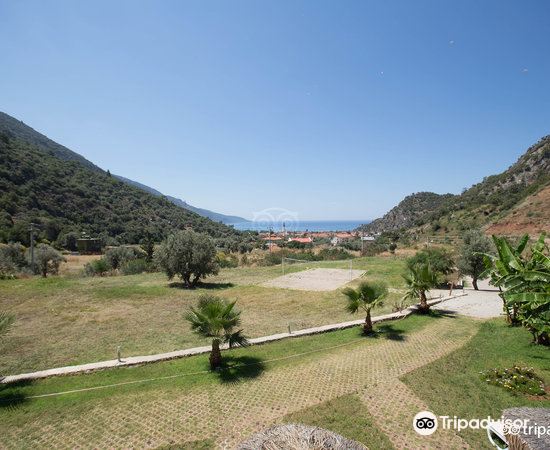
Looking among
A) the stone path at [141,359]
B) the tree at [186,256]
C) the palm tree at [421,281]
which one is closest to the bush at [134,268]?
the tree at [186,256]

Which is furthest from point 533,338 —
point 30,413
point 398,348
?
point 30,413

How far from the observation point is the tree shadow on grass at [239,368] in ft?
29.9

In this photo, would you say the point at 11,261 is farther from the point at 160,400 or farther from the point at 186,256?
the point at 160,400

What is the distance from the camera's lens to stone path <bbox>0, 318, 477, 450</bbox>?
6.49 metres

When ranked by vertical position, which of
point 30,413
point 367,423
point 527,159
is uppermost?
point 527,159

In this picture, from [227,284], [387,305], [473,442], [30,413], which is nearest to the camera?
[473,442]

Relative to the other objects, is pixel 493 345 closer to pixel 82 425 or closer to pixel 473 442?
pixel 473 442

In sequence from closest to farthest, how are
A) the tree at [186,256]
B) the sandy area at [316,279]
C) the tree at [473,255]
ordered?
the tree at [473,255], the sandy area at [316,279], the tree at [186,256]

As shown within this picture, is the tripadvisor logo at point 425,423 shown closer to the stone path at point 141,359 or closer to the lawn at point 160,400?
the lawn at point 160,400

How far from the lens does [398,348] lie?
11.1 meters

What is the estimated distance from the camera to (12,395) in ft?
27.9

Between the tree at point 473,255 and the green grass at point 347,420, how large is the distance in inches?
631

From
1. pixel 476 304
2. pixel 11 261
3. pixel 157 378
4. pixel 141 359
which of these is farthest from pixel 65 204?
pixel 476 304

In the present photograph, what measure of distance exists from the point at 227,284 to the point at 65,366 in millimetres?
15050
